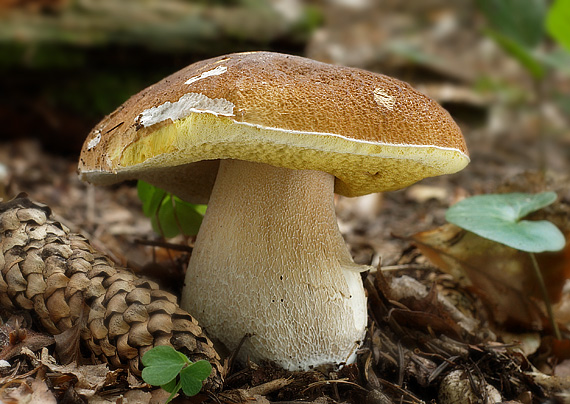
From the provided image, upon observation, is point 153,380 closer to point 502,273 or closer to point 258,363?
point 258,363

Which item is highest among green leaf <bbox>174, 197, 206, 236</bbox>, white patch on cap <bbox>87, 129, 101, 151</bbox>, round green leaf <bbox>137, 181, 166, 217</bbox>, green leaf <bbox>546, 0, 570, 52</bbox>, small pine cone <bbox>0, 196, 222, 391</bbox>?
green leaf <bbox>546, 0, 570, 52</bbox>

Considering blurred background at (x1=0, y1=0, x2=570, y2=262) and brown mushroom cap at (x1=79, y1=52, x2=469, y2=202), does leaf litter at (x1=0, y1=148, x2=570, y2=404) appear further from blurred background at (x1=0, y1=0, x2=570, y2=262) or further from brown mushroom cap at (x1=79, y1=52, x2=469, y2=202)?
blurred background at (x1=0, y1=0, x2=570, y2=262)

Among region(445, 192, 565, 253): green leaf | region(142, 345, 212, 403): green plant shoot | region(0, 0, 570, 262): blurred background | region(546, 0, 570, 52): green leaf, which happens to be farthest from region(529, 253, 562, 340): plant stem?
region(546, 0, 570, 52): green leaf

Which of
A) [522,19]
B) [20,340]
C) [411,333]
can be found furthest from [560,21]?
[20,340]

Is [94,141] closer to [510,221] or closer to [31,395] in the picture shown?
[31,395]

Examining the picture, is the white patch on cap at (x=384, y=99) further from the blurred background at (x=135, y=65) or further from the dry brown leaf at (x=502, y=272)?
the blurred background at (x=135, y=65)
